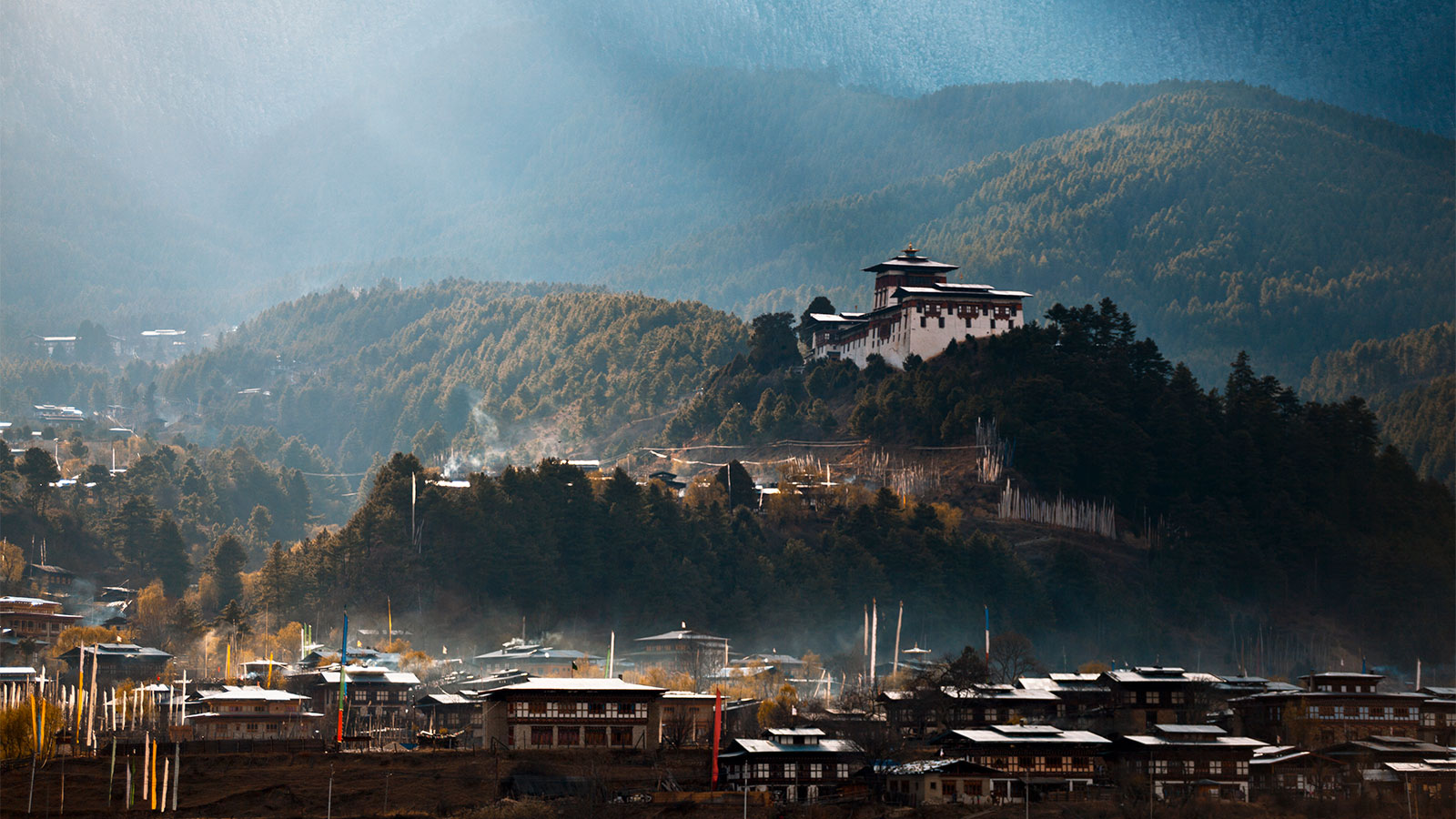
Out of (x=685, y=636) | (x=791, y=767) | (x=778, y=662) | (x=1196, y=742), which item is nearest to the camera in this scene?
(x=791, y=767)

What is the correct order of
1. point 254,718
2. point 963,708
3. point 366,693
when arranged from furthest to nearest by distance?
point 366,693 < point 963,708 < point 254,718

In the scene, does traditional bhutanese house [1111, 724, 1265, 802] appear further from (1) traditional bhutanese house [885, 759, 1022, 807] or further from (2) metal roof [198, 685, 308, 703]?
(2) metal roof [198, 685, 308, 703]

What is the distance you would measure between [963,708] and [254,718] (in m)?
35.3

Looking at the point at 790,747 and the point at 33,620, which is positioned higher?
the point at 33,620

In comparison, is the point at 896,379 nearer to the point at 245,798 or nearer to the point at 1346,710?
the point at 1346,710

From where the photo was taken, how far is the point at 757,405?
642 feet

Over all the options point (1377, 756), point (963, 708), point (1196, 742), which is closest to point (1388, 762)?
point (1377, 756)

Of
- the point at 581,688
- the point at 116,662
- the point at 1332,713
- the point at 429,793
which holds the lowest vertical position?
the point at 429,793

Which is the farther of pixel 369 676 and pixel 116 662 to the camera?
pixel 116 662

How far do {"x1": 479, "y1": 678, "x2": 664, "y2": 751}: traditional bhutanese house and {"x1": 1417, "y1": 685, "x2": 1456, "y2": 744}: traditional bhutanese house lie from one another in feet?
137

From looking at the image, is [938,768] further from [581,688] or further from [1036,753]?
[581,688]

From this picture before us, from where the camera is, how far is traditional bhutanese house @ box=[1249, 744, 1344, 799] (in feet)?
283

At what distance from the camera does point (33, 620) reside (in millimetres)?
134000

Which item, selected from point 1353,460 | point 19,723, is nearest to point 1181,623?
point 1353,460
